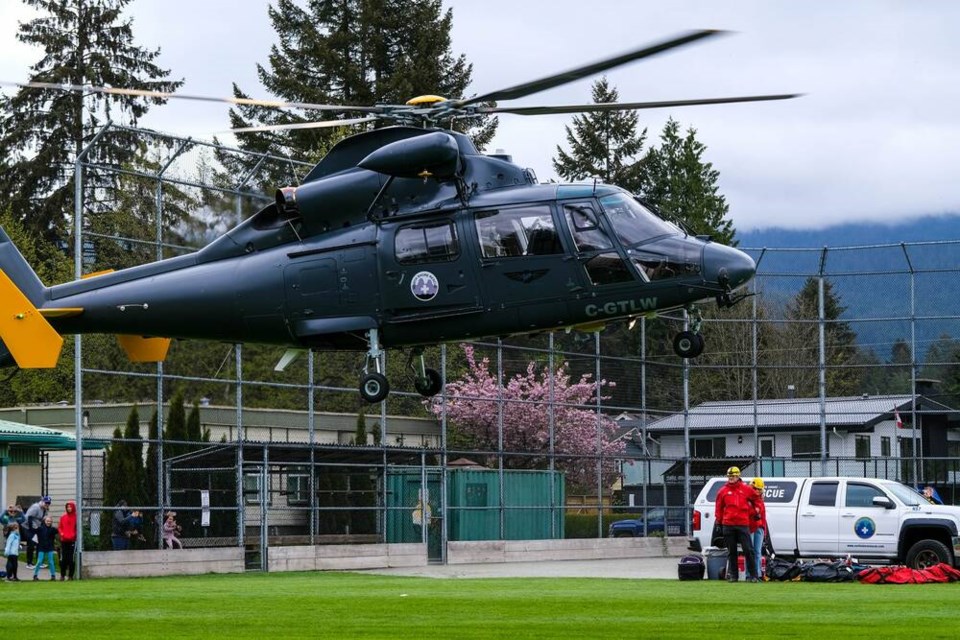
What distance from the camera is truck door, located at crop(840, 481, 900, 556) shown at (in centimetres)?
2722

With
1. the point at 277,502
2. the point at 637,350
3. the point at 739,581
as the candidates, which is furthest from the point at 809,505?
the point at 637,350

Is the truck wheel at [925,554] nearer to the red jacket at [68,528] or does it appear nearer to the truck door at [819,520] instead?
the truck door at [819,520]

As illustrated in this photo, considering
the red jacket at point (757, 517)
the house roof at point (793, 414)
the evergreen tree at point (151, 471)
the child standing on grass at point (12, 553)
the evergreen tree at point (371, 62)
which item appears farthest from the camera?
the evergreen tree at point (371, 62)

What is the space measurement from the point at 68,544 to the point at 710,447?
22081 millimetres

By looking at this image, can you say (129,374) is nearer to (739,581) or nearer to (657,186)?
(739,581)

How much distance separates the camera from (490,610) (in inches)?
672

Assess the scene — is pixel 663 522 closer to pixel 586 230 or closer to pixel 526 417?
pixel 526 417

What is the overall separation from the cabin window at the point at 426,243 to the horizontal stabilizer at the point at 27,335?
5.14 meters

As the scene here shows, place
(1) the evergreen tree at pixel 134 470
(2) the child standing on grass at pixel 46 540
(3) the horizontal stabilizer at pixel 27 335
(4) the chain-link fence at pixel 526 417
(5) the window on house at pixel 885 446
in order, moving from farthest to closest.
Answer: (5) the window on house at pixel 885 446
(1) the evergreen tree at pixel 134 470
(4) the chain-link fence at pixel 526 417
(2) the child standing on grass at pixel 46 540
(3) the horizontal stabilizer at pixel 27 335

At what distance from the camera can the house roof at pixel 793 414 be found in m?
42.2

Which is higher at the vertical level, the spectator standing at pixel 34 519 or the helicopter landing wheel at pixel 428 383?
the helicopter landing wheel at pixel 428 383

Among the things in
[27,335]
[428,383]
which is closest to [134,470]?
[27,335]

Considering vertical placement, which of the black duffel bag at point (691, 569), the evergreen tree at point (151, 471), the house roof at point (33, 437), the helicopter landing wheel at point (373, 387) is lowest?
the black duffel bag at point (691, 569)

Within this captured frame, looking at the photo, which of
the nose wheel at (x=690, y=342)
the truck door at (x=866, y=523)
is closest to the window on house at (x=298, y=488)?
the truck door at (x=866, y=523)
